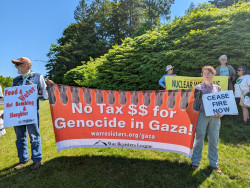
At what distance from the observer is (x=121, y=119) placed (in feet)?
9.42

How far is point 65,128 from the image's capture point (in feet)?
9.54

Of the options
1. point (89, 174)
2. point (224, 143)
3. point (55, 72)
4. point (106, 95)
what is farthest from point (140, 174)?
point (55, 72)

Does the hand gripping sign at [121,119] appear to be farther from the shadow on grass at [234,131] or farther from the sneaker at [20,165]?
the shadow on grass at [234,131]

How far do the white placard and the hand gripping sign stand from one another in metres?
0.32

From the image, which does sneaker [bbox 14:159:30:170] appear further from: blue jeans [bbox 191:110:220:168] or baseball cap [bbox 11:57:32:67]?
blue jeans [bbox 191:110:220:168]

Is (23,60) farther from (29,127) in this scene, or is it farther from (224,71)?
(224,71)

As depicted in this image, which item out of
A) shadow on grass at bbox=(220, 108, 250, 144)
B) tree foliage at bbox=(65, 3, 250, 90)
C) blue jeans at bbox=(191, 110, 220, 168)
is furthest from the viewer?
tree foliage at bbox=(65, 3, 250, 90)

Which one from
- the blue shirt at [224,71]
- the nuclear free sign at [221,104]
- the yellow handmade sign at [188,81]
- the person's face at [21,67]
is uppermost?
the person's face at [21,67]

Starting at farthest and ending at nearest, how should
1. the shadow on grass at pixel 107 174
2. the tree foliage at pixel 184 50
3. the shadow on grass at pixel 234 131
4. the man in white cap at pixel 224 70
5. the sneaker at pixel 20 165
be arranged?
the tree foliage at pixel 184 50
the man in white cap at pixel 224 70
the shadow on grass at pixel 234 131
the sneaker at pixel 20 165
the shadow on grass at pixel 107 174

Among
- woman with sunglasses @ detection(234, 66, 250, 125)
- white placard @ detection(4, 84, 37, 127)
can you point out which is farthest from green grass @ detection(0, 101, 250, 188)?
woman with sunglasses @ detection(234, 66, 250, 125)

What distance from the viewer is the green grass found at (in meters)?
2.41

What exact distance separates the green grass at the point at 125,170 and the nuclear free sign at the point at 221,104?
117 centimetres

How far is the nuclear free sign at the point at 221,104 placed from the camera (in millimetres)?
2434

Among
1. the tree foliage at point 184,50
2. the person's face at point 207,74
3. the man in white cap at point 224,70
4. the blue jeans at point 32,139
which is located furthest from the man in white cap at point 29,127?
the man in white cap at point 224,70
